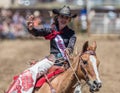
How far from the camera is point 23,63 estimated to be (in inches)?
747

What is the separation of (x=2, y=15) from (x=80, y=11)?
4878 millimetres

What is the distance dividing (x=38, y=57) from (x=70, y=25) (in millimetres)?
8740

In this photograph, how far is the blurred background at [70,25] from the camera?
21016 mm

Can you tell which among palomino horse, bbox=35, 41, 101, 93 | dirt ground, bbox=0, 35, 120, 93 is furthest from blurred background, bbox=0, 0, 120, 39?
palomino horse, bbox=35, 41, 101, 93

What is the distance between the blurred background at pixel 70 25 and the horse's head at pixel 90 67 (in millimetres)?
10667

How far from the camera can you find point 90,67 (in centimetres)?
726

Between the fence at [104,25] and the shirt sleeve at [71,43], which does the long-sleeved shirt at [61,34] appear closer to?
the shirt sleeve at [71,43]

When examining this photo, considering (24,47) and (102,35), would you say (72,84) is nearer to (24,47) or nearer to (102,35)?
(24,47)

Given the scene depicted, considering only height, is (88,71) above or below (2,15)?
above

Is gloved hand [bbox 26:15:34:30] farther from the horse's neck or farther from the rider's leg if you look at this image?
the horse's neck

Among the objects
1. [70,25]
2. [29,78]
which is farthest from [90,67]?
[70,25]

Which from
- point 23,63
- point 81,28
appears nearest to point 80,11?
point 81,28

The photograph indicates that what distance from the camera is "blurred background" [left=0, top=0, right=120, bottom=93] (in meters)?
21.0

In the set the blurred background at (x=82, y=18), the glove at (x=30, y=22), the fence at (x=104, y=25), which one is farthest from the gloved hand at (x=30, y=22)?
the fence at (x=104, y=25)
